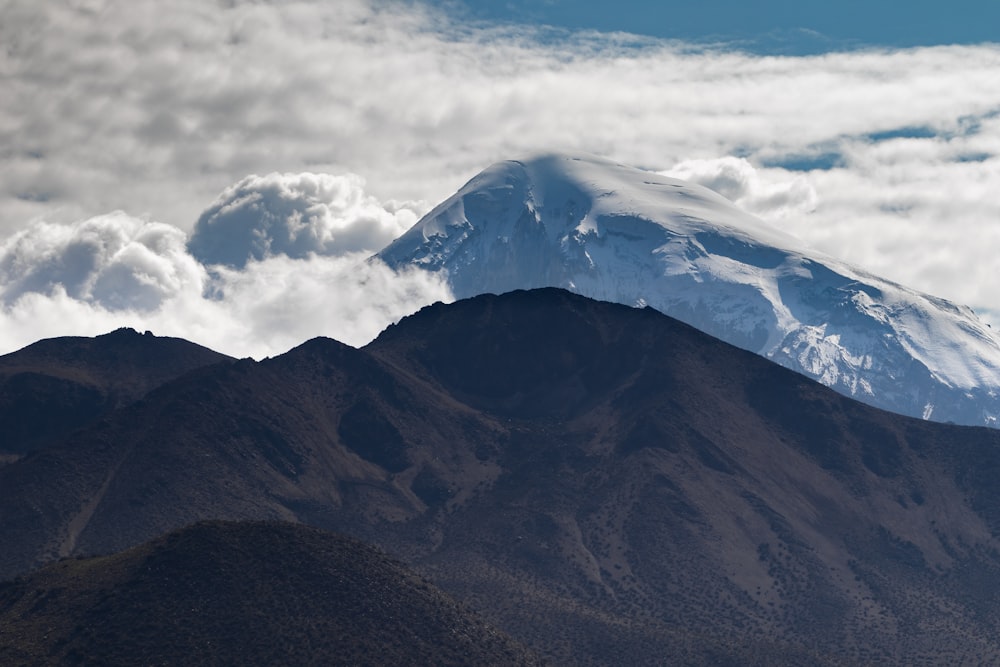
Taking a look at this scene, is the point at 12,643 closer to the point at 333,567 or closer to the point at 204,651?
the point at 204,651

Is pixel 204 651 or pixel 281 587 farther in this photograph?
pixel 281 587

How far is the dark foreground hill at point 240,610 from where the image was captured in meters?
161

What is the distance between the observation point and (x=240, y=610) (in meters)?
167

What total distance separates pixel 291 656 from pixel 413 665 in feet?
37.4

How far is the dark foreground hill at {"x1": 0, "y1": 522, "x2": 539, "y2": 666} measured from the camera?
529ft

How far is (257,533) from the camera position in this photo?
180m

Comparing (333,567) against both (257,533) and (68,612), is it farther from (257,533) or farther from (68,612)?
Answer: (68,612)

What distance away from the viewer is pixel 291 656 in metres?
162

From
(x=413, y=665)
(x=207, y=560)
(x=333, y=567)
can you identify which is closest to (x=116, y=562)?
(x=207, y=560)

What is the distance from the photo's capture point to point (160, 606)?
16600 cm

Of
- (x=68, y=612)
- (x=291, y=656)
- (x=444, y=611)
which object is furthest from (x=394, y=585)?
(x=68, y=612)

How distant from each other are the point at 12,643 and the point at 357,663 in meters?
30.8

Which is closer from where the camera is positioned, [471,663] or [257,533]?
[471,663]

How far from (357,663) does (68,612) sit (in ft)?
88.9
